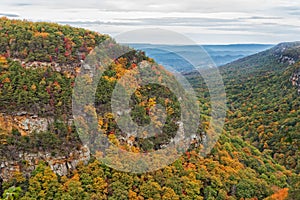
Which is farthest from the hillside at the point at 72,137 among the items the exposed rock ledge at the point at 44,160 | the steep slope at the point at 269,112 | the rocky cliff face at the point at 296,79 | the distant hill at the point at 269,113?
the rocky cliff face at the point at 296,79

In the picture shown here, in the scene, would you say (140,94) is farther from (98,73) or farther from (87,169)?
(87,169)

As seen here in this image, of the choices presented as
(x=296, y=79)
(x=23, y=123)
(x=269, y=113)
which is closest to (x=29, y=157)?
(x=23, y=123)

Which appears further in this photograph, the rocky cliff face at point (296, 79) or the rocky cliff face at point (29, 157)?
the rocky cliff face at point (296, 79)

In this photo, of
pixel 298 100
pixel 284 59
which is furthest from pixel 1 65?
pixel 284 59

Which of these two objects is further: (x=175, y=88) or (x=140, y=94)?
(x=175, y=88)

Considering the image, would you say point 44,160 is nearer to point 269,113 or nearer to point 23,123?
point 23,123

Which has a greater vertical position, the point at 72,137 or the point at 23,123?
the point at 23,123

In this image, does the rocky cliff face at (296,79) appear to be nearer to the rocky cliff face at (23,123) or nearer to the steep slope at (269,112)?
the steep slope at (269,112)

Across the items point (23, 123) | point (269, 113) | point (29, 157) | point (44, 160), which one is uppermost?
point (23, 123)
